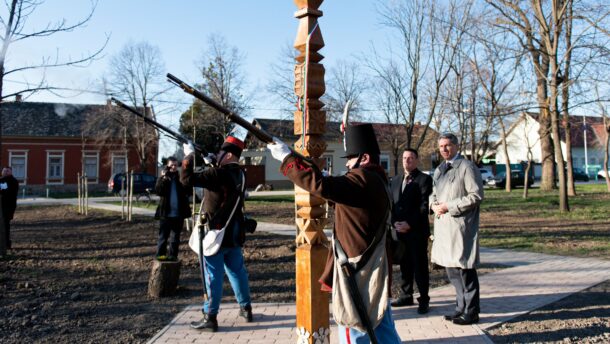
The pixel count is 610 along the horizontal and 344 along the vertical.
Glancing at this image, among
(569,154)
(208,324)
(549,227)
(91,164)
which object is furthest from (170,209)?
(91,164)

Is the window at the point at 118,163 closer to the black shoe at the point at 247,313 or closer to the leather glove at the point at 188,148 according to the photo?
the leather glove at the point at 188,148

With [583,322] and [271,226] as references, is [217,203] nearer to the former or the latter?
[583,322]

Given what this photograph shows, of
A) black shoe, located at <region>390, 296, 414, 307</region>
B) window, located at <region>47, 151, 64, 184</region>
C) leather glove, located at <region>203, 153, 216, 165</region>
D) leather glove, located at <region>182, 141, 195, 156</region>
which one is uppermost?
window, located at <region>47, 151, 64, 184</region>

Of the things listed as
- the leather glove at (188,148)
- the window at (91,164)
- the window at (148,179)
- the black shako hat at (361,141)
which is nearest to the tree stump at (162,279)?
the leather glove at (188,148)

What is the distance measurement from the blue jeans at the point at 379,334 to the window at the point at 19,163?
44636mm

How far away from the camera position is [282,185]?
42.4m

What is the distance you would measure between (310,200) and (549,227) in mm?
11353

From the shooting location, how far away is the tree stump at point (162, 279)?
255 inches

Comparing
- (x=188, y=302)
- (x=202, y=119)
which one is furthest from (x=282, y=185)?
(x=188, y=302)

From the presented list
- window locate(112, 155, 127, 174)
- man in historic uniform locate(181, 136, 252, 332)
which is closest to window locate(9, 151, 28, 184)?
window locate(112, 155, 127, 174)

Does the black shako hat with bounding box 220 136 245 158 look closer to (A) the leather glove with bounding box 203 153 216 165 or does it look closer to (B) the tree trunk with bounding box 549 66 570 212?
(A) the leather glove with bounding box 203 153 216 165

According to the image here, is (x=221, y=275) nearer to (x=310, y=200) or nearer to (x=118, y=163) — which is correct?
(x=310, y=200)

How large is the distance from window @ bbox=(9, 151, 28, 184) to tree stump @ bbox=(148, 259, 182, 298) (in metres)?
40.7

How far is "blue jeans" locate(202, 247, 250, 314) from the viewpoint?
4973mm
